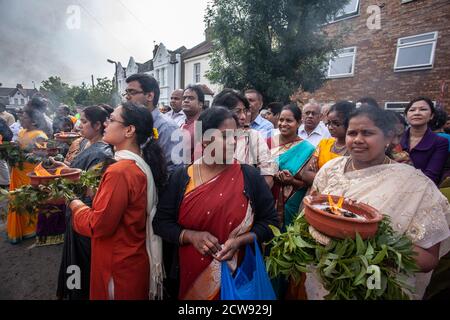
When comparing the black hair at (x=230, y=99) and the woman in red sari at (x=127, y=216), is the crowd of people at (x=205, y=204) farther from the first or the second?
the black hair at (x=230, y=99)

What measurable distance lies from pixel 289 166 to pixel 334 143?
561mm

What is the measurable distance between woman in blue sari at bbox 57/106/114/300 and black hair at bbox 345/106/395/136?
7.24 feet

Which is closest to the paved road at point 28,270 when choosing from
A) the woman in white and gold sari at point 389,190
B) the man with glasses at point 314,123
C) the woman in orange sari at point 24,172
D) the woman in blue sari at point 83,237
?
the woman in orange sari at point 24,172

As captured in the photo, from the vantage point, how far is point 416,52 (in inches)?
416

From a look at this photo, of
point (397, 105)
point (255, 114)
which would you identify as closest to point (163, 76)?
point (397, 105)

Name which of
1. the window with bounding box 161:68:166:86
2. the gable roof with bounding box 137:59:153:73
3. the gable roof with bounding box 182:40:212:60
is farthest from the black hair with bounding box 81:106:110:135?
the gable roof with bounding box 137:59:153:73

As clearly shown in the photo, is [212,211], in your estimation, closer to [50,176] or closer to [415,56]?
[50,176]

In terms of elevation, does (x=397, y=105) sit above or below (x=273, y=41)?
below

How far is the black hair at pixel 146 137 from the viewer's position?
189cm

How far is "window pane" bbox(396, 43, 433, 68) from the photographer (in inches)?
403

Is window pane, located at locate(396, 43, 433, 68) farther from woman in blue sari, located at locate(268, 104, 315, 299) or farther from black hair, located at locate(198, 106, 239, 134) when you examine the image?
black hair, located at locate(198, 106, 239, 134)

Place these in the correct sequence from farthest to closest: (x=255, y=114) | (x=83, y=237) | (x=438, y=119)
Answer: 1. (x=255, y=114)
2. (x=438, y=119)
3. (x=83, y=237)

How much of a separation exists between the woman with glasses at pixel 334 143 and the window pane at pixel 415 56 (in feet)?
35.6

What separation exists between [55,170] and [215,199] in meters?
1.39
